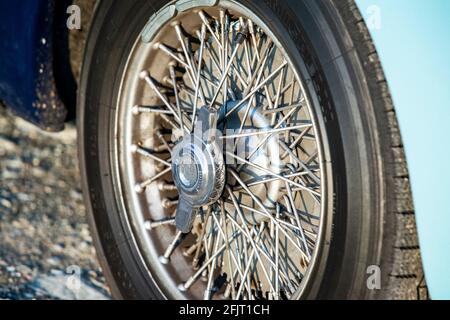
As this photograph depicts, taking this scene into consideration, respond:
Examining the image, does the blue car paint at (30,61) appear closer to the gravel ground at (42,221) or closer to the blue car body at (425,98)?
the gravel ground at (42,221)

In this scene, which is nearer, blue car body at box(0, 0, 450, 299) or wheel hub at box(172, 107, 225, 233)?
blue car body at box(0, 0, 450, 299)

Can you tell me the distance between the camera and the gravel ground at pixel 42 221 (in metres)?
2.76

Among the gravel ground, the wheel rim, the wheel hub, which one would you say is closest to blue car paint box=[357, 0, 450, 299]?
the wheel rim

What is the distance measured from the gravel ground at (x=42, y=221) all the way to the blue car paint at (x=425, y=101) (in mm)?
1447

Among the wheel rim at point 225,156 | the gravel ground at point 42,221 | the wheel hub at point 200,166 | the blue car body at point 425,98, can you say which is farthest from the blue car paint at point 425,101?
the gravel ground at point 42,221

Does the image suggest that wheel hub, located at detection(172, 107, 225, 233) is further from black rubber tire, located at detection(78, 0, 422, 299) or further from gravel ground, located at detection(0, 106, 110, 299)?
gravel ground, located at detection(0, 106, 110, 299)

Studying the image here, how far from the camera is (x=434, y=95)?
5.21 ft

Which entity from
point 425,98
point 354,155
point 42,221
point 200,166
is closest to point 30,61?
point 42,221

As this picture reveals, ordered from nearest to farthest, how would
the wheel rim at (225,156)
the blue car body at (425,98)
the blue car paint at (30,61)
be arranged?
the blue car body at (425,98) < the wheel rim at (225,156) < the blue car paint at (30,61)

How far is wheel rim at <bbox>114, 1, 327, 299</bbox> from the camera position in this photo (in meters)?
2.08

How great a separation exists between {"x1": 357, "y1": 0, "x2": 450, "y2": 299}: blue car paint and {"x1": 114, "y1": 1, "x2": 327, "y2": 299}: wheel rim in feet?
0.82

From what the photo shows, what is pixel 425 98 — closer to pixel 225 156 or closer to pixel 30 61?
pixel 225 156
